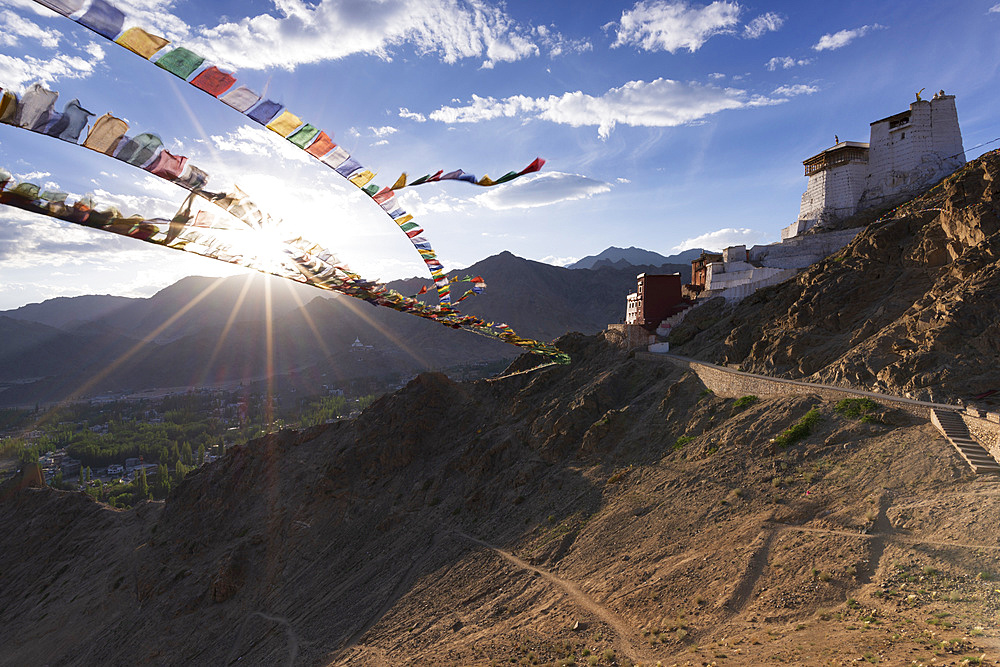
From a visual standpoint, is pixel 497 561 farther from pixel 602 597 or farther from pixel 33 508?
pixel 33 508

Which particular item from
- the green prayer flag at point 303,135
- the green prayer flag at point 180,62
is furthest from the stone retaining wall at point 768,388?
the green prayer flag at point 180,62

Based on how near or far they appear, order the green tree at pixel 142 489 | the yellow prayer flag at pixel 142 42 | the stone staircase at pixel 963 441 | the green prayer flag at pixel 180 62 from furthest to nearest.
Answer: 1. the green tree at pixel 142 489
2. the stone staircase at pixel 963 441
3. the green prayer flag at pixel 180 62
4. the yellow prayer flag at pixel 142 42

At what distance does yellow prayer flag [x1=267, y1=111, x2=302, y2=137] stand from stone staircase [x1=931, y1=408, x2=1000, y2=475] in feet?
52.4

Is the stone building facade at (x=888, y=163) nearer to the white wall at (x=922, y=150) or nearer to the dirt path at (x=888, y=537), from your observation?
the white wall at (x=922, y=150)

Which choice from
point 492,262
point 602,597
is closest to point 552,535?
point 602,597

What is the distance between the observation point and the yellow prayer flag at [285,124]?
26.0 feet

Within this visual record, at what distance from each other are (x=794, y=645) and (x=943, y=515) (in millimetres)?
4907

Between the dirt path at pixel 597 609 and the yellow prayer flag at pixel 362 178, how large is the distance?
11.3m

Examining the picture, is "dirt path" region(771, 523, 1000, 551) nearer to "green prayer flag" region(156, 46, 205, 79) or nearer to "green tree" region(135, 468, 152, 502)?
"green prayer flag" region(156, 46, 205, 79)

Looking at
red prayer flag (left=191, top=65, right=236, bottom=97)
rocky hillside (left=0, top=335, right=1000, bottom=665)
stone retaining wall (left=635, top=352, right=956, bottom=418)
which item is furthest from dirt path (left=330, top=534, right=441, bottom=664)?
red prayer flag (left=191, top=65, right=236, bottom=97)

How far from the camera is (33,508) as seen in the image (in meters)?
45.5

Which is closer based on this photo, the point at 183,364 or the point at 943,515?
the point at 943,515

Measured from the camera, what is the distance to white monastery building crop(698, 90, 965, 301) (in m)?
31.2

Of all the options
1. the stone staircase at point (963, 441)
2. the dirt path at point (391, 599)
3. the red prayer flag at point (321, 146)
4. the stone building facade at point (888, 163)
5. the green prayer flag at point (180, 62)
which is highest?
the stone building facade at point (888, 163)
